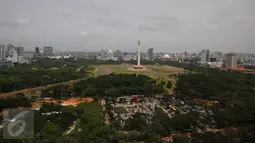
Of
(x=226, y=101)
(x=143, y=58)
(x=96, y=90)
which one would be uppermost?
(x=143, y=58)

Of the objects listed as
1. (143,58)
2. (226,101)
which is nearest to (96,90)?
(226,101)

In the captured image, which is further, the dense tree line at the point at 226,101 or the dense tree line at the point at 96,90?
the dense tree line at the point at 96,90

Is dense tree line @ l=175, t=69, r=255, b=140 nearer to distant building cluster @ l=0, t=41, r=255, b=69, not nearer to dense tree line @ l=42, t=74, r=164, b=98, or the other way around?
dense tree line @ l=42, t=74, r=164, b=98

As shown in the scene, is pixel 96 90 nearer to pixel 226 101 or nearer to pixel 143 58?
pixel 226 101

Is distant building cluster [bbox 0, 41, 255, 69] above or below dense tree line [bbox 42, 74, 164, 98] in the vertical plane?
above

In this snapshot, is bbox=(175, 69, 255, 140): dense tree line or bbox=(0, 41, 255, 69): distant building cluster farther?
bbox=(0, 41, 255, 69): distant building cluster

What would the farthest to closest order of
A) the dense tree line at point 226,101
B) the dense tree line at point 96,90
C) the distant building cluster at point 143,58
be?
the distant building cluster at point 143,58, the dense tree line at point 96,90, the dense tree line at point 226,101

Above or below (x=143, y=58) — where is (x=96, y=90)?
below

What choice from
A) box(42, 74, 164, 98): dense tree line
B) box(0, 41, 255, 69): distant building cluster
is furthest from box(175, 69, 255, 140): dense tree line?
box(0, 41, 255, 69): distant building cluster

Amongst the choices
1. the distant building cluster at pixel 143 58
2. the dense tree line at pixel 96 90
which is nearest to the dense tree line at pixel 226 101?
the dense tree line at pixel 96 90

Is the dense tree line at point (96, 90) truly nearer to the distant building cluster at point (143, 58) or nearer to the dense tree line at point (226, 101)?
the dense tree line at point (226, 101)

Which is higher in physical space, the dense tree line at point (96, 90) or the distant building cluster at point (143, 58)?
the distant building cluster at point (143, 58)

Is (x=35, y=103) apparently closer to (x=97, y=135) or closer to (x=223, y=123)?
(x=97, y=135)
